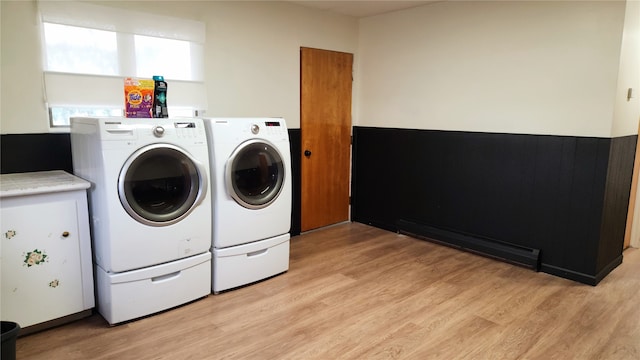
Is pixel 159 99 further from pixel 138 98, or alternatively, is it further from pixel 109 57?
pixel 109 57

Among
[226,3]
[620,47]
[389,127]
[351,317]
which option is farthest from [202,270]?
[620,47]

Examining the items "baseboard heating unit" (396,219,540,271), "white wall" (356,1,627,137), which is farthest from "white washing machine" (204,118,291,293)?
"white wall" (356,1,627,137)

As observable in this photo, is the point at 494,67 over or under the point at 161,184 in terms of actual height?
over

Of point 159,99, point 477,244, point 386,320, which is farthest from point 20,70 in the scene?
point 477,244

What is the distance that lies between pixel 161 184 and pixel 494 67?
2867 mm

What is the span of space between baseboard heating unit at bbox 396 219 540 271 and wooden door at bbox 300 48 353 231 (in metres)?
0.81

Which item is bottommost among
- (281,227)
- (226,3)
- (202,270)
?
(202,270)

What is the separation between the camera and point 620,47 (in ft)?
9.66

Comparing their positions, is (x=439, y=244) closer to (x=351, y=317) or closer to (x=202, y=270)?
(x=351, y=317)

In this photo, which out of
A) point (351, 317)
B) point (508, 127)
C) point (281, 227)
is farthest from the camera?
point (508, 127)

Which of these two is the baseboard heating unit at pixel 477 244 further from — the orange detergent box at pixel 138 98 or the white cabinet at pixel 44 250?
the white cabinet at pixel 44 250

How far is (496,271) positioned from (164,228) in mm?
2605

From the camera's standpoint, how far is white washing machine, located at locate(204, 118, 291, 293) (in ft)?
9.38

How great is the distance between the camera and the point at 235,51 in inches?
146
